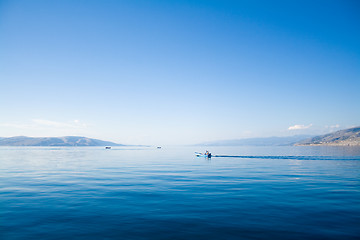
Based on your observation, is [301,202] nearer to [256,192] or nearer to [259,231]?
[256,192]

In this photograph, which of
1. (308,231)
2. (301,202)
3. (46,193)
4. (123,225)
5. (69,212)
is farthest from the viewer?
(46,193)

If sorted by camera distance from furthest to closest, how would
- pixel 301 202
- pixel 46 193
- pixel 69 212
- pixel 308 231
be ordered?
pixel 46 193 → pixel 301 202 → pixel 69 212 → pixel 308 231

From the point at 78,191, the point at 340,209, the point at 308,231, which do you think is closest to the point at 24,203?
the point at 78,191

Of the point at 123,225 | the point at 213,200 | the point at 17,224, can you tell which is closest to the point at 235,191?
the point at 213,200

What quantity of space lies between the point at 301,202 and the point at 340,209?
2.96 metres

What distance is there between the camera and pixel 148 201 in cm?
2000

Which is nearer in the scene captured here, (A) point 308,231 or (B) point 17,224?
(A) point 308,231

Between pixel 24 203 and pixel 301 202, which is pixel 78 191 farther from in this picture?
pixel 301 202

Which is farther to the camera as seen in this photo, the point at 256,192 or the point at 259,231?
the point at 256,192

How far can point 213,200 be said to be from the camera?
20.3 m

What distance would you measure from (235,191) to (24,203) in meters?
22.1

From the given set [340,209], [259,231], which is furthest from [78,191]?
[340,209]

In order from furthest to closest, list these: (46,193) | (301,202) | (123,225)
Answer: (46,193) < (301,202) < (123,225)

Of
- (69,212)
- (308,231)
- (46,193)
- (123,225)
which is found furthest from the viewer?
(46,193)
